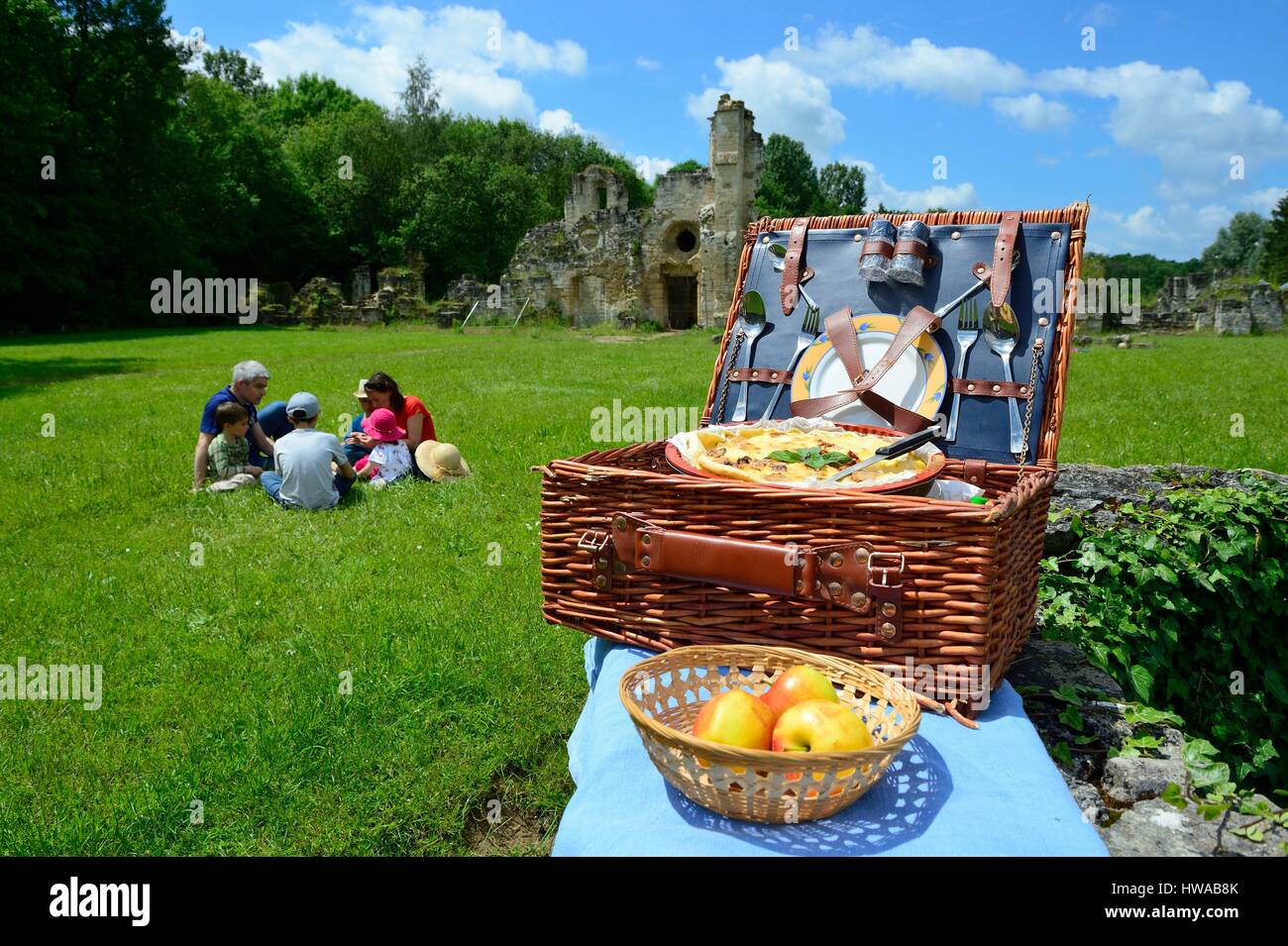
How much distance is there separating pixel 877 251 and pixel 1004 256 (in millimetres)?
498

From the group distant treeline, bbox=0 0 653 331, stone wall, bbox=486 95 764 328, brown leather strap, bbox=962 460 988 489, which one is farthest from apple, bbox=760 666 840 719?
stone wall, bbox=486 95 764 328

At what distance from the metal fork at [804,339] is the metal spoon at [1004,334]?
0.69 m

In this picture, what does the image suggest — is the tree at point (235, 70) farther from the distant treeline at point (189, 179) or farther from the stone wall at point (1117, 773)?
the stone wall at point (1117, 773)

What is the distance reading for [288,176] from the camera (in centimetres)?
4484

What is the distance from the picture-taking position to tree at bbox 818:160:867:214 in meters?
79.2

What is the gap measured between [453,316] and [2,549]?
29.9 metres

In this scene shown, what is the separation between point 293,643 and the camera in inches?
178

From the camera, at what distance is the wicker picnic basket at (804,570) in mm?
2004

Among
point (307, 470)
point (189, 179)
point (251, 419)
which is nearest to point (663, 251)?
point (189, 179)

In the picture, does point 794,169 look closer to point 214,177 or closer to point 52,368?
point 214,177

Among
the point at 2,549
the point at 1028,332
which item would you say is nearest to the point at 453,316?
the point at 2,549

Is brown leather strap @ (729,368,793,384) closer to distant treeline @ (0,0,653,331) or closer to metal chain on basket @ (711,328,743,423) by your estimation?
metal chain on basket @ (711,328,743,423)

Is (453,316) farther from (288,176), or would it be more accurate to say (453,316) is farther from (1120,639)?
(1120,639)

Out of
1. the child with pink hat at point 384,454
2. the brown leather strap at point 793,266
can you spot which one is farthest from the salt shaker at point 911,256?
the child with pink hat at point 384,454
